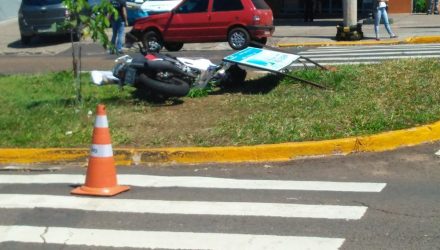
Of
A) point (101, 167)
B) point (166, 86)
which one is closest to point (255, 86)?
point (166, 86)

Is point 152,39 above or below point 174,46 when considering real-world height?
above

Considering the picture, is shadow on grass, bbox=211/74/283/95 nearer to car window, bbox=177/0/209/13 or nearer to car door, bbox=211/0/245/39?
car door, bbox=211/0/245/39

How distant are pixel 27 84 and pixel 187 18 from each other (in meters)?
9.34

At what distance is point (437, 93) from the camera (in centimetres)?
1040

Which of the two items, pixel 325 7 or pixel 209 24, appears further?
pixel 325 7

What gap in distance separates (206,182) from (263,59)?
13.2 feet

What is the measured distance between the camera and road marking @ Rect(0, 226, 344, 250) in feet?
19.1

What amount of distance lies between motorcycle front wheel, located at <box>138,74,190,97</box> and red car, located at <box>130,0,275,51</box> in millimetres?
11023

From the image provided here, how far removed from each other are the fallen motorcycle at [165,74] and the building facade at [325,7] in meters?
24.9

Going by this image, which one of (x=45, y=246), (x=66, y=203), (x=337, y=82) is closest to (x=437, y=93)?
(x=337, y=82)

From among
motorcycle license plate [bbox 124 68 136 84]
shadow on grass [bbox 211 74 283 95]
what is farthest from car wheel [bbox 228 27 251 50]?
motorcycle license plate [bbox 124 68 136 84]

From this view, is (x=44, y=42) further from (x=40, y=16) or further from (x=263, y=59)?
(x=263, y=59)

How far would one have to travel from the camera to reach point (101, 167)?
7336 millimetres

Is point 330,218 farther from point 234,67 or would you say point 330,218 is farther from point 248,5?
point 248,5
